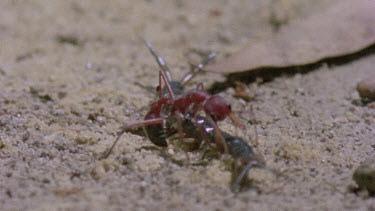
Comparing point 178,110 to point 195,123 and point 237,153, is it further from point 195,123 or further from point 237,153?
point 237,153

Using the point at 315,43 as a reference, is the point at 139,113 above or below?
below

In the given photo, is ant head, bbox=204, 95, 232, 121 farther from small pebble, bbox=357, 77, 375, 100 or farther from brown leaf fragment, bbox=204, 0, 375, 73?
small pebble, bbox=357, 77, 375, 100

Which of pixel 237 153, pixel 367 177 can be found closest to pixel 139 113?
pixel 237 153

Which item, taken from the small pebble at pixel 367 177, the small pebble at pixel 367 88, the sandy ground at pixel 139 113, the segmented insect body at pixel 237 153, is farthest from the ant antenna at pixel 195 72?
the small pebble at pixel 367 177

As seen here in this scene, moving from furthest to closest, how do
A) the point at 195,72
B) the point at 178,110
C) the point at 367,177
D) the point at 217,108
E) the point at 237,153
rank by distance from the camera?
the point at 195,72
the point at 178,110
the point at 217,108
the point at 237,153
the point at 367,177

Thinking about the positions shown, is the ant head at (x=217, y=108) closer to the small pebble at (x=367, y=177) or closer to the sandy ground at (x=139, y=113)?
the sandy ground at (x=139, y=113)

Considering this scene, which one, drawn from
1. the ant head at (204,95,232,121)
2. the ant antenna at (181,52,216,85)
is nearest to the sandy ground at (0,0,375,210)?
the ant antenna at (181,52,216,85)
